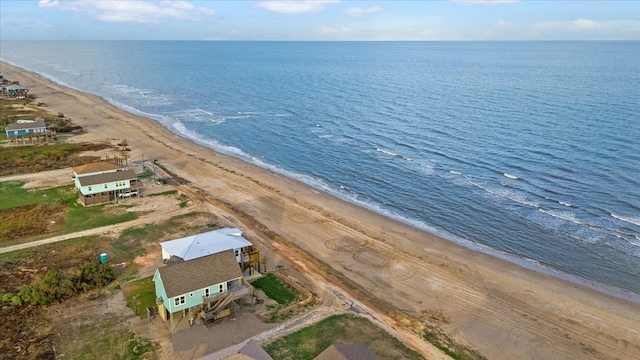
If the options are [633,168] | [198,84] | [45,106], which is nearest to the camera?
[633,168]

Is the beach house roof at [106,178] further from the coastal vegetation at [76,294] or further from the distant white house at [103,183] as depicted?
the coastal vegetation at [76,294]

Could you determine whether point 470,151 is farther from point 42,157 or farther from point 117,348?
point 42,157

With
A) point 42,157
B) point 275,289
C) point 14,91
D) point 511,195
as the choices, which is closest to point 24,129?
point 42,157

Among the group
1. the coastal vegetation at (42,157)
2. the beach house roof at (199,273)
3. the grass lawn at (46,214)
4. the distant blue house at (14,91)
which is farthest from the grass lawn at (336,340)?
the distant blue house at (14,91)

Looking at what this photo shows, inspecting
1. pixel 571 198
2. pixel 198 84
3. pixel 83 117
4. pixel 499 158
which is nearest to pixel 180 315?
pixel 571 198

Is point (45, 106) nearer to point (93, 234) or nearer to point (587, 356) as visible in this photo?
point (93, 234)

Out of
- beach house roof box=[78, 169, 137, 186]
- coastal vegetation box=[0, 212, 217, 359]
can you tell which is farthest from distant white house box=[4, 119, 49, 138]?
coastal vegetation box=[0, 212, 217, 359]

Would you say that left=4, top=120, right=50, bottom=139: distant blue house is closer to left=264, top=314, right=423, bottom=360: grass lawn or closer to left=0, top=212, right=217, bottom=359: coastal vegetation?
left=0, top=212, right=217, bottom=359: coastal vegetation

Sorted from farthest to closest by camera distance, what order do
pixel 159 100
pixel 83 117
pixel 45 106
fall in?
pixel 159 100 < pixel 45 106 < pixel 83 117
